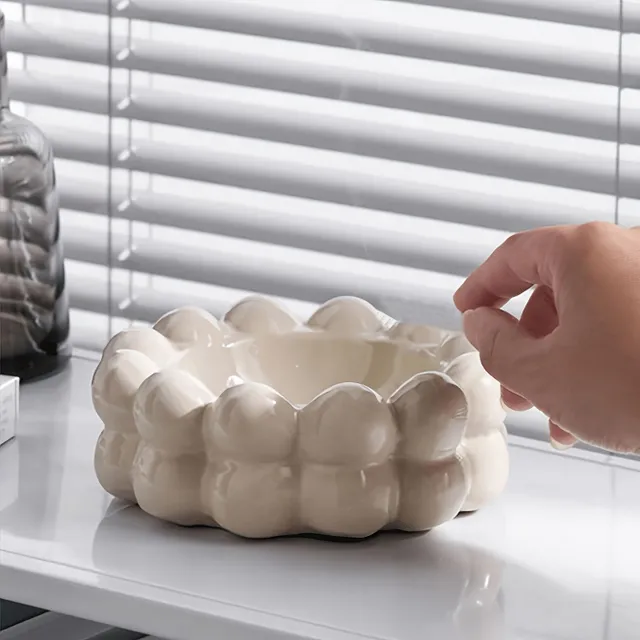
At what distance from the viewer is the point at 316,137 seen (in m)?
1.08

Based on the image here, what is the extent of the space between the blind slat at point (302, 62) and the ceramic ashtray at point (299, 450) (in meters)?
0.27

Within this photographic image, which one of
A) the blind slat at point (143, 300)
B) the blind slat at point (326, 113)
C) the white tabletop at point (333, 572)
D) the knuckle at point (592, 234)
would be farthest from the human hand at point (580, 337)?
the blind slat at point (143, 300)

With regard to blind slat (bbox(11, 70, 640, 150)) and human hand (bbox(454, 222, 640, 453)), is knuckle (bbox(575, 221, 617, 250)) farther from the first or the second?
blind slat (bbox(11, 70, 640, 150))

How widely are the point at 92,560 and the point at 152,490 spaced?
6 cm

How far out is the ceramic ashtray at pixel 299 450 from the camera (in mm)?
779

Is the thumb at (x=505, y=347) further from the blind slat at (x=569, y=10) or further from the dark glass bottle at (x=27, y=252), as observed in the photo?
the dark glass bottle at (x=27, y=252)

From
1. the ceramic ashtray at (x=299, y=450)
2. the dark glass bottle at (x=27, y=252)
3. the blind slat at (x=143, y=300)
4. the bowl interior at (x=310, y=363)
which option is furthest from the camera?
the blind slat at (x=143, y=300)

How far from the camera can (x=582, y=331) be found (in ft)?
2.20

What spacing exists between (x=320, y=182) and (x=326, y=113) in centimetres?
6

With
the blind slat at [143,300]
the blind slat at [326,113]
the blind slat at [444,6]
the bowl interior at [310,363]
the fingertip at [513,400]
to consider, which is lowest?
the blind slat at [143,300]

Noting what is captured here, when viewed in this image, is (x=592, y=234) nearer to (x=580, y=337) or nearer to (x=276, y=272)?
(x=580, y=337)

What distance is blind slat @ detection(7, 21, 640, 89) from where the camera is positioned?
38.9 inches

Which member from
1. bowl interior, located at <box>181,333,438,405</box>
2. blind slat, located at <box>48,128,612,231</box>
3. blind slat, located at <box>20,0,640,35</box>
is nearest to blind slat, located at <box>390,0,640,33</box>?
blind slat, located at <box>20,0,640,35</box>

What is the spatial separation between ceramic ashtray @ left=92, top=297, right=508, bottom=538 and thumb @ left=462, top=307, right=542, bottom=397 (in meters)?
0.06
